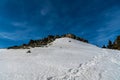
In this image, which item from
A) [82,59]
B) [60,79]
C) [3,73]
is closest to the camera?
[60,79]

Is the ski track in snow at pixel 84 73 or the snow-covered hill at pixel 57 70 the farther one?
the snow-covered hill at pixel 57 70

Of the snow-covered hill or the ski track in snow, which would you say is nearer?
the ski track in snow

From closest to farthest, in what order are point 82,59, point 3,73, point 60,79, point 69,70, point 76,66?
point 60,79 → point 3,73 → point 69,70 → point 76,66 → point 82,59

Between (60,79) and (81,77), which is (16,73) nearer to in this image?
(60,79)

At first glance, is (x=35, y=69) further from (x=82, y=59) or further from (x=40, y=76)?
(x=82, y=59)

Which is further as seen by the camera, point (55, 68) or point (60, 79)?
point (55, 68)

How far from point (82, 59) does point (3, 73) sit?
9.36 metres

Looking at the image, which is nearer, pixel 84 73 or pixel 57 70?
pixel 84 73

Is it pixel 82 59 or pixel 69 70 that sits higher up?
pixel 82 59

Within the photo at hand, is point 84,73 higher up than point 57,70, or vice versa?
point 57,70

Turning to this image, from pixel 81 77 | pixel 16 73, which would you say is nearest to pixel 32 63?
pixel 16 73

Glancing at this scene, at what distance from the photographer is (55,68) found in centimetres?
1587

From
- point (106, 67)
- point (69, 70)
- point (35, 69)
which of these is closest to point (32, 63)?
point (35, 69)

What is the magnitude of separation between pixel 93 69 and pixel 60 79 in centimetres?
448
